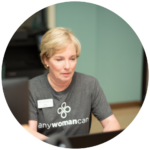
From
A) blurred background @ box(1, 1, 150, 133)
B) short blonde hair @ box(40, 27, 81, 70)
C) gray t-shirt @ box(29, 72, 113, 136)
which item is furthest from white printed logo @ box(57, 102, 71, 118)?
blurred background @ box(1, 1, 150, 133)

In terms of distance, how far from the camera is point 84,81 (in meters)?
1.67

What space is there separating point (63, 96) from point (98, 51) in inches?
88.7

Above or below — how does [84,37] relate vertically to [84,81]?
above

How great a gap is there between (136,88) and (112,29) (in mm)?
1190

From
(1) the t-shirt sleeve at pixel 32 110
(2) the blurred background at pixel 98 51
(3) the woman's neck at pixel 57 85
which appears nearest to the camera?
(1) the t-shirt sleeve at pixel 32 110

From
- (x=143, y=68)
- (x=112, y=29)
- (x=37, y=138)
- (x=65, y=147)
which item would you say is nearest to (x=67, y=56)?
(x=37, y=138)

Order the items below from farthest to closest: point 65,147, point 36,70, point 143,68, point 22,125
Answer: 1. point 143,68
2. point 36,70
3. point 22,125
4. point 65,147

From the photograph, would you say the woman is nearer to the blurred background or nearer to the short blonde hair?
the short blonde hair

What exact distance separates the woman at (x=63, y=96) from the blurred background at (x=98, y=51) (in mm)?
1480

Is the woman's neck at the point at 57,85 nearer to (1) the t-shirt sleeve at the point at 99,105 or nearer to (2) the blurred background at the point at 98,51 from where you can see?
(1) the t-shirt sleeve at the point at 99,105

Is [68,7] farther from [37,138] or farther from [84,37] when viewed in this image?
[37,138]

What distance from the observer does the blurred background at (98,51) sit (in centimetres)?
311

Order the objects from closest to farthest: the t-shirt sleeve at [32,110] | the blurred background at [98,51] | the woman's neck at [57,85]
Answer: the t-shirt sleeve at [32,110] → the woman's neck at [57,85] → the blurred background at [98,51]

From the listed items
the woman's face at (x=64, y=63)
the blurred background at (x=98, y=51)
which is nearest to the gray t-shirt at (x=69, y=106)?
the woman's face at (x=64, y=63)
